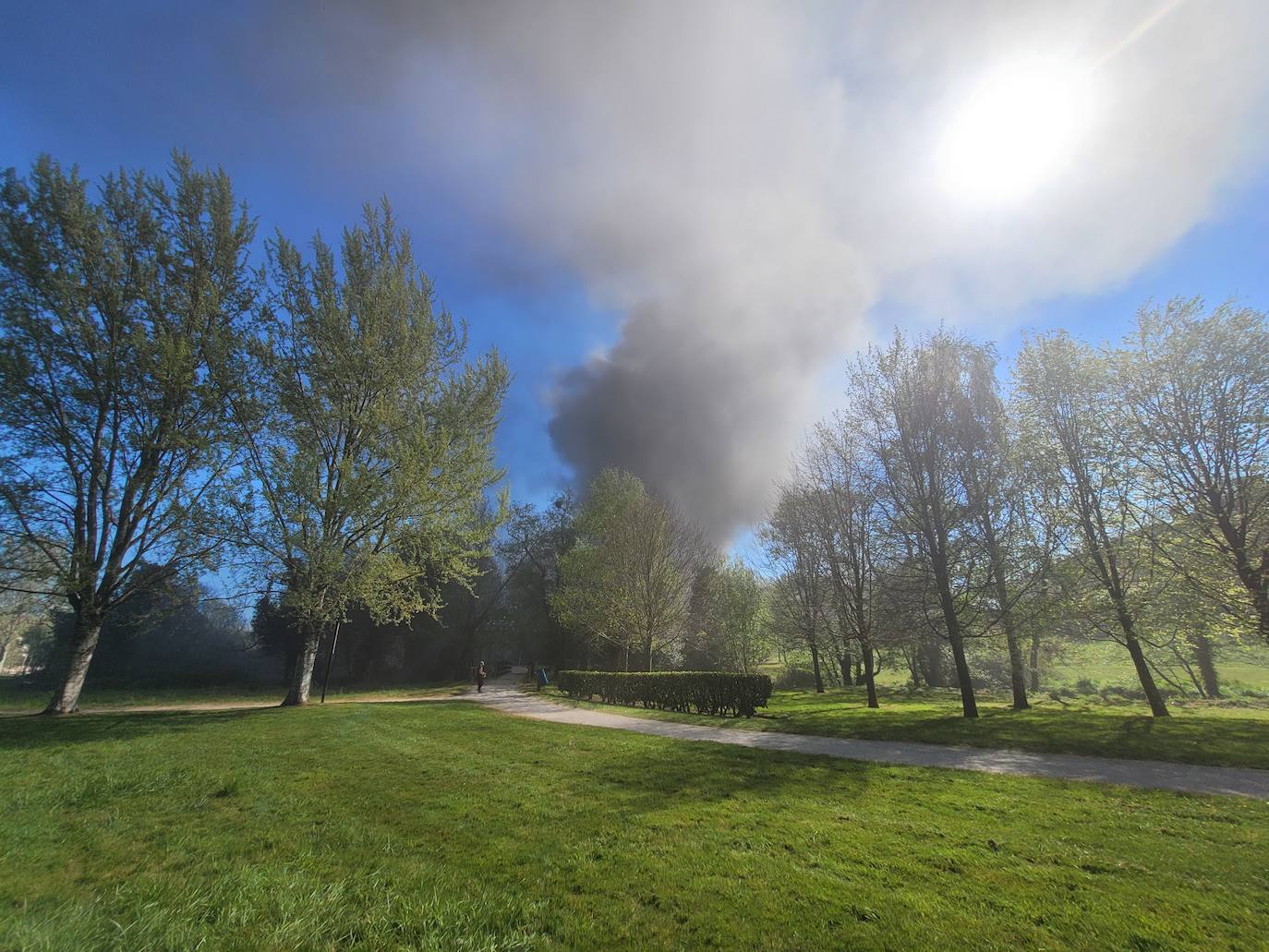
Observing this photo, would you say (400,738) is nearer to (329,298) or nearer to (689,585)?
→ (329,298)

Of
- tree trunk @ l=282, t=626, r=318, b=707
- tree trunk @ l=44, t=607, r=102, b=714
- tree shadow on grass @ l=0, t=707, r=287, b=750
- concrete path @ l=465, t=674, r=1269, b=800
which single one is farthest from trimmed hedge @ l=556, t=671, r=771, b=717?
tree trunk @ l=44, t=607, r=102, b=714

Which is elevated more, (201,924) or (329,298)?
(329,298)

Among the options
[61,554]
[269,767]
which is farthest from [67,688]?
[269,767]

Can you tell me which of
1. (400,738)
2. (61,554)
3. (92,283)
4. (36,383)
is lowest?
(400,738)

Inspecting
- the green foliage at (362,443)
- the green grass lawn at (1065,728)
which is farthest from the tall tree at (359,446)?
the green grass lawn at (1065,728)

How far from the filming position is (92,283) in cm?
1614

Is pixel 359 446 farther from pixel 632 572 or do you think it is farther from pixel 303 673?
pixel 632 572

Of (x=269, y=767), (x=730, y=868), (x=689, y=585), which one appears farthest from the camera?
(x=689, y=585)

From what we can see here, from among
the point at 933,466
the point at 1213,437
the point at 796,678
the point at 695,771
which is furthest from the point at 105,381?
the point at 796,678

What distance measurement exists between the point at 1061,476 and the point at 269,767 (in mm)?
23187

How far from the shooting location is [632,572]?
28.0 m

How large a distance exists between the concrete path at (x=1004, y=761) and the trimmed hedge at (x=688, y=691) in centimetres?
344

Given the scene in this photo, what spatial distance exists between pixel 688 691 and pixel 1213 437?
17.7m

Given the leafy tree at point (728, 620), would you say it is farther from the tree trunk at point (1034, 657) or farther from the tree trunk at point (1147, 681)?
the tree trunk at point (1147, 681)
